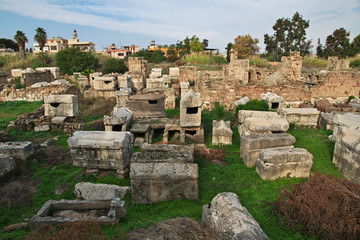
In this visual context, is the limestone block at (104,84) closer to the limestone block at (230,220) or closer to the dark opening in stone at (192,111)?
the dark opening in stone at (192,111)

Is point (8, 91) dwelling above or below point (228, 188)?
above

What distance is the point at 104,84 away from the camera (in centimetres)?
1540

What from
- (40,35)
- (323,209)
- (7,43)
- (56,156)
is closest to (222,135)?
(323,209)

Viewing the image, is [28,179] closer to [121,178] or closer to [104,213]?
[121,178]

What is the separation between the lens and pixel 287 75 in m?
15.8

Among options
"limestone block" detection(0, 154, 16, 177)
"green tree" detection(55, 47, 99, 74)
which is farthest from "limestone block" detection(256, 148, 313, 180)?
"green tree" detection(55, 47, 99, 74)

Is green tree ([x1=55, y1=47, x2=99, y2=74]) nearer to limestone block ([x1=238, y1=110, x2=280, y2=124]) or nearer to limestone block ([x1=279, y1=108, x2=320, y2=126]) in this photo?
limestone block ([x1=238, y1=110, x2=280, y2=124])

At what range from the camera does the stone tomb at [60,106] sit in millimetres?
10366

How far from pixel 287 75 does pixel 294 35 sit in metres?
23.0

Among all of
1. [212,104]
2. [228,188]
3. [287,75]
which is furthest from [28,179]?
[287,75]

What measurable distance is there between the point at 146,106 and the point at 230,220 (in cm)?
788

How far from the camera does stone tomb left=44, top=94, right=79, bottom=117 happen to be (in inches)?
408

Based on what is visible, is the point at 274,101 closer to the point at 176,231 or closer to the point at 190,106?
the point at 190,106

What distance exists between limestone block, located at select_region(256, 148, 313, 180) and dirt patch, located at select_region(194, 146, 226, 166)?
4.43ft
